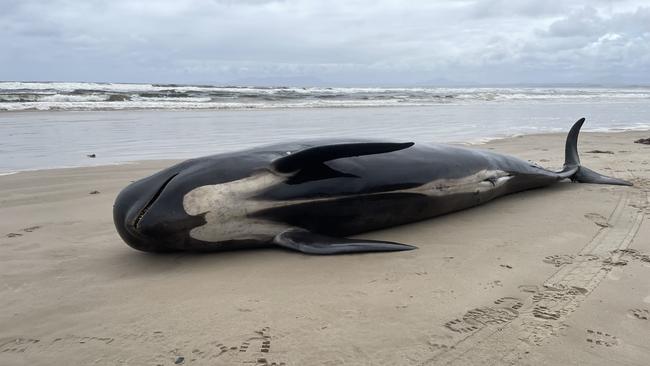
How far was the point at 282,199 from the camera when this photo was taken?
14.2 feet

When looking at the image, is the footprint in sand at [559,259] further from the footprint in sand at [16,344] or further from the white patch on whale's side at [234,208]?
the footprint in sand at [16,344]

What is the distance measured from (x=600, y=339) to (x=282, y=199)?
2518mm

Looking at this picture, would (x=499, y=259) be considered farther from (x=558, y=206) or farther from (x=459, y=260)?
(x=558, y=206)

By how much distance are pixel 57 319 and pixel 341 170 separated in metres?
2.55

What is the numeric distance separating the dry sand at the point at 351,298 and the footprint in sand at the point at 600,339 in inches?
0.5

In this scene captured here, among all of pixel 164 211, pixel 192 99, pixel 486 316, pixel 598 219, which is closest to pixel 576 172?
pixel 598 219

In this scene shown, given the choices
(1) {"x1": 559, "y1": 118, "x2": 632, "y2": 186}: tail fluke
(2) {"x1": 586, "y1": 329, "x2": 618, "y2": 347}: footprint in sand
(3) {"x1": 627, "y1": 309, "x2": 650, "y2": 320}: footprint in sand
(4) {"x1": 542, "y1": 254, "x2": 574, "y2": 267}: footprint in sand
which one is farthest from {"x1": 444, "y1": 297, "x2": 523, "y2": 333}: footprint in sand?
(1) {"x1": 559, "y1": 118, "x2": 632, "y2": 186}: tail fluke

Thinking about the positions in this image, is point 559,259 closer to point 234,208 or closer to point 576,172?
point 234,208

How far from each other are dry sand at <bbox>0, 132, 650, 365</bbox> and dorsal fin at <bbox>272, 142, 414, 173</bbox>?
0.73 metres

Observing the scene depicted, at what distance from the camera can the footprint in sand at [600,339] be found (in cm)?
268

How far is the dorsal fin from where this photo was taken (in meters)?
4.14

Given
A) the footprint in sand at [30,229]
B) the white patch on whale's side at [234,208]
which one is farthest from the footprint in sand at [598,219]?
the footprint in sand at [30,229]

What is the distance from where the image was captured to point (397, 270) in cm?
372

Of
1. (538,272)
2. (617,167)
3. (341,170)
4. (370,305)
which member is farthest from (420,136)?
(370,305)
